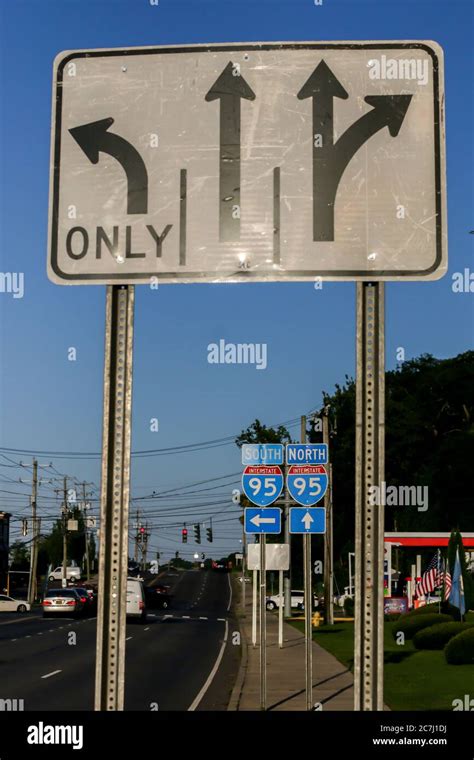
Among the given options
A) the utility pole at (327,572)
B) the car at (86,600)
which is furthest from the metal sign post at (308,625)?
the car at (86,600)

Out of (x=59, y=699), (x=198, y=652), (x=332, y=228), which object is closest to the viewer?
(x=332, y=228)

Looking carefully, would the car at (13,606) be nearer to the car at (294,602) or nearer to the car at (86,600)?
the car at (86,600)

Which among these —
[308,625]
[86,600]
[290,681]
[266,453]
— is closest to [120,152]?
[308,625]

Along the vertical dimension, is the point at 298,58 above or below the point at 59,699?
above

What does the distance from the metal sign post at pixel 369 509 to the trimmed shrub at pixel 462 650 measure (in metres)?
19.5

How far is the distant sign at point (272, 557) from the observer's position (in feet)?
68.0

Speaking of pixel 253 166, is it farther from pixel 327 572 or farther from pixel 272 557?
pixel 327 572

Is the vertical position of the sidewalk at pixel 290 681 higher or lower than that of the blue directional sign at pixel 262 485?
lower

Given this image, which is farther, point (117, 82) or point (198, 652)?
point (198, 652)

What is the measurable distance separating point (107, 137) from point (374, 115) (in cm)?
101

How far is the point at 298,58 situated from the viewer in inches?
158
